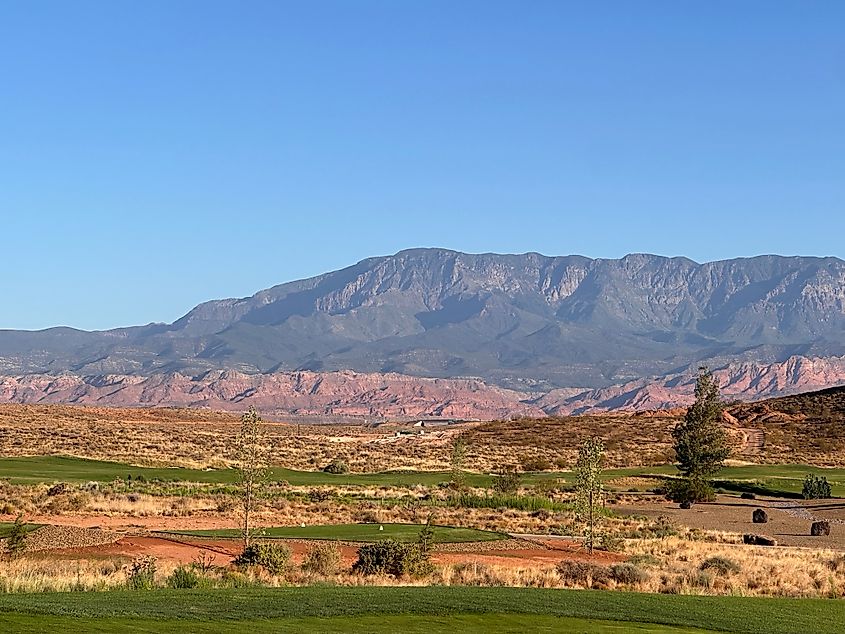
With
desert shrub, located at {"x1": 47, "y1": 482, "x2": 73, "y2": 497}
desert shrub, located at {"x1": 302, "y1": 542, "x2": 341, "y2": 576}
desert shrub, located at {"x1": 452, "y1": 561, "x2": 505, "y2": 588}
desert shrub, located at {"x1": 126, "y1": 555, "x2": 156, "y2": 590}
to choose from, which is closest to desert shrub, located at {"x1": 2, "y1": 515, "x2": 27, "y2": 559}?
desert shrub, located at {"x1": 126, "y1": 555, "x2": 156, "y2": 590}

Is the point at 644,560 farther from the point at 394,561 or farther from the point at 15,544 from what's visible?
the point at 15,544

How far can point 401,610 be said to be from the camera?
57.9ft

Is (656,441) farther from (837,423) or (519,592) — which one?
(519,592)

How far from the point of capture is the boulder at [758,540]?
129 feet

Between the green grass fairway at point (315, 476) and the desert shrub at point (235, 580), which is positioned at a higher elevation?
the desert shrub at point (235, 580)

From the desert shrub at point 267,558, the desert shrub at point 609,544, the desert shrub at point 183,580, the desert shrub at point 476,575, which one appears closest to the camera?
the desert shrub at point 183,580

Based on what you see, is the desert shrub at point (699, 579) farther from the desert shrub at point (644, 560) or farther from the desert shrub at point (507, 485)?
the desert shrub at point (507, 485)

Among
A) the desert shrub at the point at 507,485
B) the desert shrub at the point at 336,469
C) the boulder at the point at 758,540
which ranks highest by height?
the desert shrub at the point at 507,485

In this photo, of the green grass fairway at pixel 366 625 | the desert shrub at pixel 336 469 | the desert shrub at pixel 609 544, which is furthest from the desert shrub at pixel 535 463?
the green grass fairway at pixel 366 625

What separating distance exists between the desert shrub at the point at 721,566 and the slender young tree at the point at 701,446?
2683 centimetres

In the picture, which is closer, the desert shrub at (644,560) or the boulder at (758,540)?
the desert shrub at (644,560)

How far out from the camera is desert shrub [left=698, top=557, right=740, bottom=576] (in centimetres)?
2867

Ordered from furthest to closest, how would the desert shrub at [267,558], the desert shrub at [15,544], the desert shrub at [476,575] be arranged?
1. the desert shrub at [15,544]
2. the desert shrub at [267,558]
3. the desert shrub at [476,575]

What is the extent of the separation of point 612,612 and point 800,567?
14395mm
